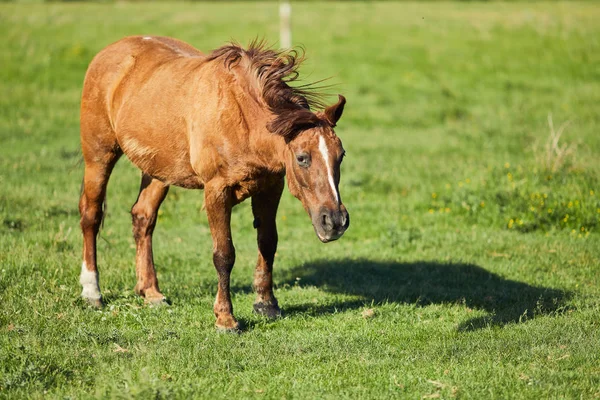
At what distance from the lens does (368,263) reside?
9.13 meters

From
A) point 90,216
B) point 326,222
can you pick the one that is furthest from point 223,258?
point 90,216

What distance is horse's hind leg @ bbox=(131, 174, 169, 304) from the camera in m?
7.72

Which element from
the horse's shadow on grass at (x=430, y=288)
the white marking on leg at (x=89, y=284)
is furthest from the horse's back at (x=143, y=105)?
the horse's shadow on grass at (x=430, y=288)

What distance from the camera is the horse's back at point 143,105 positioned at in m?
7.13

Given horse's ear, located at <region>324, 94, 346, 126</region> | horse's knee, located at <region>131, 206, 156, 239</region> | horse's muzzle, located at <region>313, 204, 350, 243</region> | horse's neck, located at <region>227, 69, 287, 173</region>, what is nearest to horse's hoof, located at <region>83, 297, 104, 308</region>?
horse's knee, located at <region>131, 206, 156, 239</region>

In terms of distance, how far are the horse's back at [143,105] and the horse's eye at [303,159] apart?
1.46 metres

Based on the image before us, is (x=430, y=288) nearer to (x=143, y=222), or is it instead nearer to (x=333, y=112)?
(x=333, y=112)

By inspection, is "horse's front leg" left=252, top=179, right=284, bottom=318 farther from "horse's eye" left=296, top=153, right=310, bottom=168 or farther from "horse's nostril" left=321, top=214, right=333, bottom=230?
"horse's nostril" left=321, top=214, right=333, bottom=230

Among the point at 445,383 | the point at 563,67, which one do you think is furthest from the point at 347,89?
the point at 445,383

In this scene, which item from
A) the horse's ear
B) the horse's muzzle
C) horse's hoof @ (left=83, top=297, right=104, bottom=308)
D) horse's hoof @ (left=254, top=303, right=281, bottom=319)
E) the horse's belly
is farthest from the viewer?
horse's hoof @ (left=83, top=297, right=104, bottom=308)

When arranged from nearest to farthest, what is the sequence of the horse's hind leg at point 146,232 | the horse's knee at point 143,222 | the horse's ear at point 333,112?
the horse's ear at point 333,112 → the horse's hind leg at point 146,232 → the horse's knee at point 143,222

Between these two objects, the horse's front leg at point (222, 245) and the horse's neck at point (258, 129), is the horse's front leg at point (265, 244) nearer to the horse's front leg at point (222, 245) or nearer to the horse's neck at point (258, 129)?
the horse's front leg at point (222, 245)

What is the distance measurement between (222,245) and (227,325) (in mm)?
711

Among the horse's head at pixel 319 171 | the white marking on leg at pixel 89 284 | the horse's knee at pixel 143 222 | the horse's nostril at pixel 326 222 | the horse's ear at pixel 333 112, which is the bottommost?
the white marking on leg at pixel 89 284
